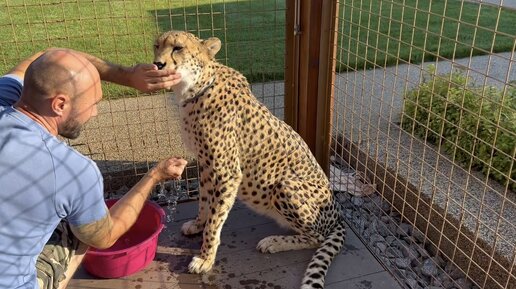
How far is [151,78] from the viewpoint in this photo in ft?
9.21

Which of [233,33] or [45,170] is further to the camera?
[233,33]

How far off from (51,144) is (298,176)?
173 cm

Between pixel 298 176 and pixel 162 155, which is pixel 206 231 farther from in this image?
pixel 162 155

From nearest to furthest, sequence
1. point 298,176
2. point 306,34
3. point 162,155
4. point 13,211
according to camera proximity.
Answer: point 13,211 → point 298,176 → point 306,34 → point 162,155

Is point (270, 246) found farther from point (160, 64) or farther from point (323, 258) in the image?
point (160, 64)

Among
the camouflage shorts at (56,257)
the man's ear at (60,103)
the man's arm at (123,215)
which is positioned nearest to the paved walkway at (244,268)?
the camouflage shorts at (56,257)

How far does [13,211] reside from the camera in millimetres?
2012

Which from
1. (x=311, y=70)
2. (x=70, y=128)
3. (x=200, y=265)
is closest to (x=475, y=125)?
(x=311, y=70)

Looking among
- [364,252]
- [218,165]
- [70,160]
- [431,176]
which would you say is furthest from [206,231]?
[431,176]

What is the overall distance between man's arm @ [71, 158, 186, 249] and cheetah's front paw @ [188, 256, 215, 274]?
0.87 metres

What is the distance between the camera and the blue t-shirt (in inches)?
77.7

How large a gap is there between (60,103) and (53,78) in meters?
0.10

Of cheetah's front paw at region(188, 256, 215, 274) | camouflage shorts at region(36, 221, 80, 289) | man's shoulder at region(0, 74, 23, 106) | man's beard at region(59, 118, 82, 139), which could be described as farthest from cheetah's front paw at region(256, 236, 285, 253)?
man's shoulder at region(0, 74, 23, 106)

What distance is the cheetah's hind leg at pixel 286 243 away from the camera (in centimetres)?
345
